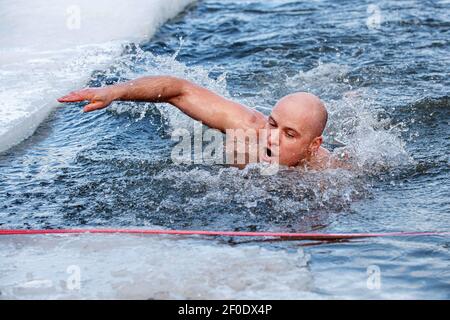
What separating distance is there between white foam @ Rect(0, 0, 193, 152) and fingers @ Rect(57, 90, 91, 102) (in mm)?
1645

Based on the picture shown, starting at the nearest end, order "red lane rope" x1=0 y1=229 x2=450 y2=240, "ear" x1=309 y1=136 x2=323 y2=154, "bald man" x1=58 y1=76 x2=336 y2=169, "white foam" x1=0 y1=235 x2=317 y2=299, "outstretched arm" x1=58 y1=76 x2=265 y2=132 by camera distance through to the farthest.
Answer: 1. "white foam" x1=0 y1=235 x2=317 y2=299
2. "red lane rope" x1=0 y1=229 x2=450 y2=240
3. "outstretched arm" x1=58 y1=76 x2=265 y2=132
4. "bald man" x1=58 y1=76 x2=336 y2=169
5. "ear" x1=309 y1=136 x2=323 y2=154

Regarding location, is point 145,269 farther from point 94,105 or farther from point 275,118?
point 275,118

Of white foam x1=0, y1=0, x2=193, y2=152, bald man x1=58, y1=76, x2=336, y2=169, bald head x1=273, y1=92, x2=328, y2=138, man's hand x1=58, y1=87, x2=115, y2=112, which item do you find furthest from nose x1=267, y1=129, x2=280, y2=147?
white foam x1=0, y1=0, x2=193, y2=152

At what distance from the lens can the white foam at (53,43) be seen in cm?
601

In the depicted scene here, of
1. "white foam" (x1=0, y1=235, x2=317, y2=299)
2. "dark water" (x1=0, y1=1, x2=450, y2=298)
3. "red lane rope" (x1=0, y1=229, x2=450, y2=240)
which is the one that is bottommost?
"white foam" (x1=0, y1=235, x2=317, y2=299)

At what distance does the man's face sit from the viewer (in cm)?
470

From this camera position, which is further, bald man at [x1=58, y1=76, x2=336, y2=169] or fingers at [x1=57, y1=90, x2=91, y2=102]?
bald man at [x1=58, y1=76, x2=336, y2=169]

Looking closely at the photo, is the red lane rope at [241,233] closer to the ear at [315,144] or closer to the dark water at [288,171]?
the dark water at [288,171]

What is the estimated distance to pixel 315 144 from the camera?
4.88 m

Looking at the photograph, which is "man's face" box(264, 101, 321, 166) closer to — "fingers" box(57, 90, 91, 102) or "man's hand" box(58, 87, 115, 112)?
"man's hand" box(58, 87, 115, 112)

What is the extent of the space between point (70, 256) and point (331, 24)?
5410 mm

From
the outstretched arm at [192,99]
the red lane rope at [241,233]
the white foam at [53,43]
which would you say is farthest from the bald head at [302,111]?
the white foam at [53,43]

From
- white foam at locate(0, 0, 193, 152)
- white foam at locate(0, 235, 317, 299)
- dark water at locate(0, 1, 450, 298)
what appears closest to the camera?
white foam at locate(0, 235, 317, 299)

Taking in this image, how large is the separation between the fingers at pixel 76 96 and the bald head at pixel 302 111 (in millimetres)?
1273
